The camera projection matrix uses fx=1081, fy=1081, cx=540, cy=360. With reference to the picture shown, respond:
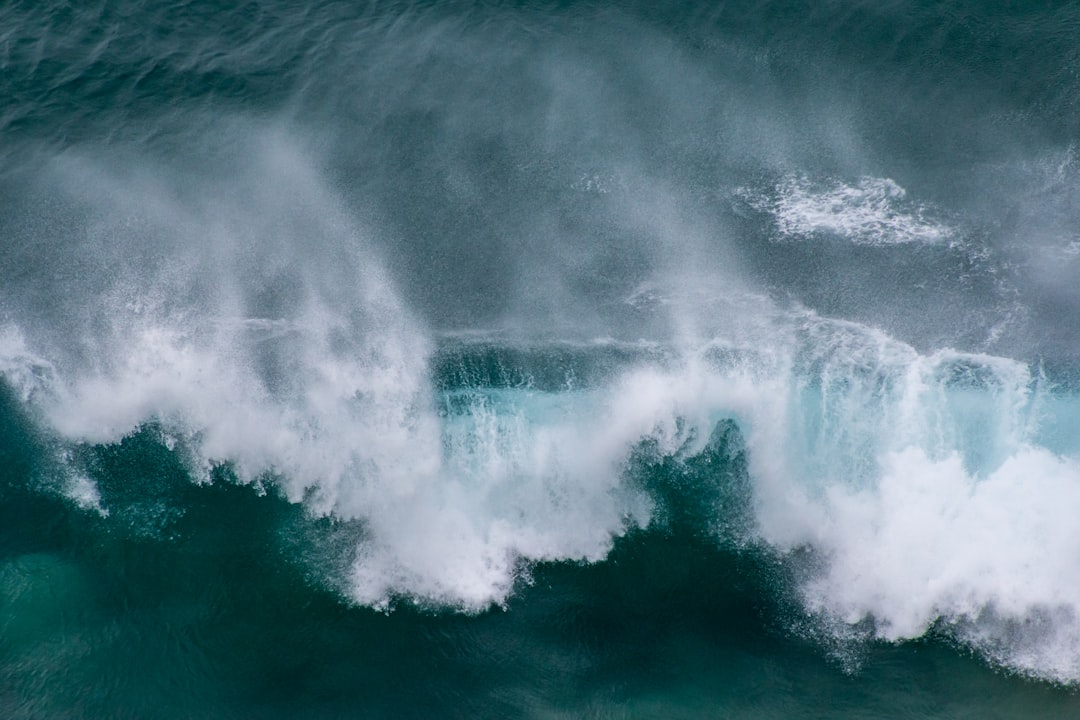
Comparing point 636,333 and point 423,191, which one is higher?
point 423,191

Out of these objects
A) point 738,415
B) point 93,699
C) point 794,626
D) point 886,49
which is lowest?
point 93,699

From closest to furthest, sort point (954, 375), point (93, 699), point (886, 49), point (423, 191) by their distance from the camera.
Result: point (93, 699)
point (954, 375)
point (423, 191)
point (886, 49)

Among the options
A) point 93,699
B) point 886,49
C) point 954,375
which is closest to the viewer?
point 93,699

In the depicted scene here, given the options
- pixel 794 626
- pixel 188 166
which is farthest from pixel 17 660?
pixel 794 626

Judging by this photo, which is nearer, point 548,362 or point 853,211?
point 548,362

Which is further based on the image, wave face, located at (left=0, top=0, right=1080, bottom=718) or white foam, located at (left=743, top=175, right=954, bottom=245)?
white foam, located at (left=743, top=175, right=954, bottom=245)

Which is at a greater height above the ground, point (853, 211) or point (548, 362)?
point (853, 211)

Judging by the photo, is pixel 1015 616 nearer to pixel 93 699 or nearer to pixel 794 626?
pixel 794 626

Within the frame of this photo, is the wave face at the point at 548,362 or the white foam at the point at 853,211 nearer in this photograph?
the wave face at the point at 548,362
